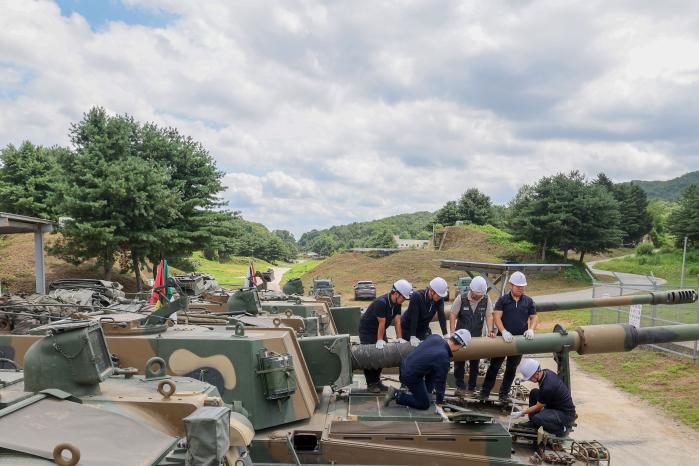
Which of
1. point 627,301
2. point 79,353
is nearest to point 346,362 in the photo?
point 79,353

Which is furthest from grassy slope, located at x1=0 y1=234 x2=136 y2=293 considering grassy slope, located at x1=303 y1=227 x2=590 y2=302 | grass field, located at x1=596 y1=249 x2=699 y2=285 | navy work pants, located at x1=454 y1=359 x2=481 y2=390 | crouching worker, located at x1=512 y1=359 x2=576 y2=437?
grass field, located at x1=596 y1=249 x2=699 y2=285

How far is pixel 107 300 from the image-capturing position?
15.1 m

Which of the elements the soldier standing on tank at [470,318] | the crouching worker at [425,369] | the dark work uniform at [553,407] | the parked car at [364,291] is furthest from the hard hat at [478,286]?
the parked car at [364,291]

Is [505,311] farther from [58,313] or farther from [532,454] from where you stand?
[58,313]

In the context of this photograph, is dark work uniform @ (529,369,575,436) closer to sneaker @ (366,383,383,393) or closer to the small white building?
sneaker @ (366,383,383,393)

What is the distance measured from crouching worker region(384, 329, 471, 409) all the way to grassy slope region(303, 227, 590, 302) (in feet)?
98.9

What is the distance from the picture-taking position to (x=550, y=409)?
7.33 meters

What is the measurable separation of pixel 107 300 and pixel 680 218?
132 feet

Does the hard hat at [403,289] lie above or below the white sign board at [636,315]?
above

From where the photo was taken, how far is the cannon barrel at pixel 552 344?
7.84 metres

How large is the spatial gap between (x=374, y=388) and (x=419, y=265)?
37.0 meters

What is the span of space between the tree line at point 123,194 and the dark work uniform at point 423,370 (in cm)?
1950

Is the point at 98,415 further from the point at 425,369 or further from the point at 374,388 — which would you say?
the point at 374,388

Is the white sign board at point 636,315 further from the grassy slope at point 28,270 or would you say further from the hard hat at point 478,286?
the grassy slope at point 28,270
